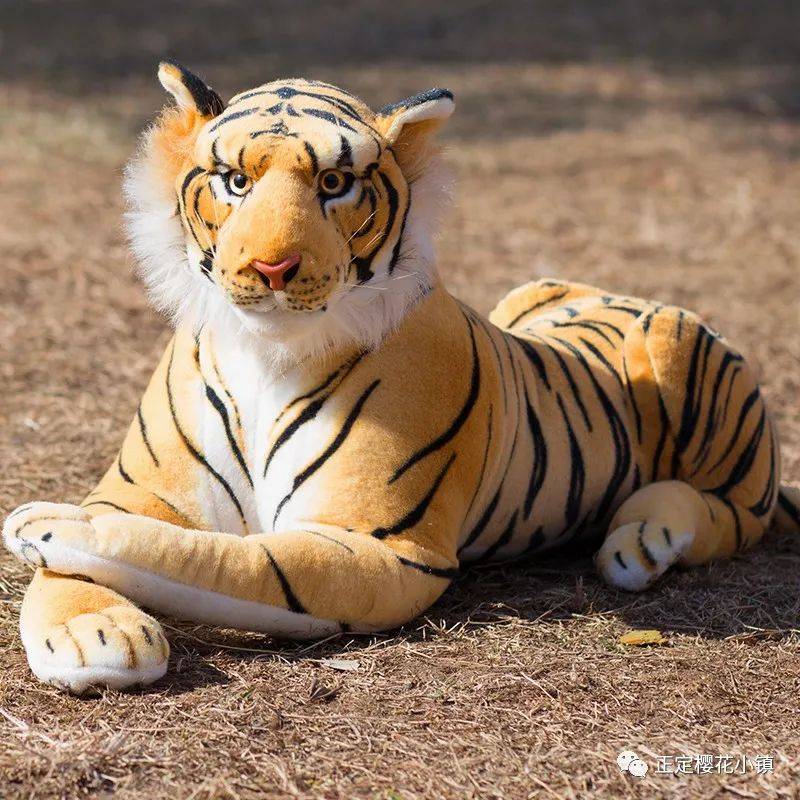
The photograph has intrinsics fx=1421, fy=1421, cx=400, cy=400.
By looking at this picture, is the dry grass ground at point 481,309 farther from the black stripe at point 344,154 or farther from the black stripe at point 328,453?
the black stripe at point 344,154

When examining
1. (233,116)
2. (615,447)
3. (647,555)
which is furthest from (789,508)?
(233,116)

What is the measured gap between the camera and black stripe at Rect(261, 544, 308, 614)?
3369 millimetres

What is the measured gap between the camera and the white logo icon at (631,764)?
3043 millimetres

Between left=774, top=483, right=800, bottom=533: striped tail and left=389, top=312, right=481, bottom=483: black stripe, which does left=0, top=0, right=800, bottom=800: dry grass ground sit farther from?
left=389, top=312, right=481, bottom=483: black stripe

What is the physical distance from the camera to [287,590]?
3.39m

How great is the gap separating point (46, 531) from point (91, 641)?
33cm

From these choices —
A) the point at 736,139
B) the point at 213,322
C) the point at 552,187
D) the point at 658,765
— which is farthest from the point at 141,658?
the point at 736,139

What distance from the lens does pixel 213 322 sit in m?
3.67

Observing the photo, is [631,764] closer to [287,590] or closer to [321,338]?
[287,590]

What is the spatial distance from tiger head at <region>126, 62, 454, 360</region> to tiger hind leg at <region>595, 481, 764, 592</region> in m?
0.98

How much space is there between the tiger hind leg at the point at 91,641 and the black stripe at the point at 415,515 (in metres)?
0.62

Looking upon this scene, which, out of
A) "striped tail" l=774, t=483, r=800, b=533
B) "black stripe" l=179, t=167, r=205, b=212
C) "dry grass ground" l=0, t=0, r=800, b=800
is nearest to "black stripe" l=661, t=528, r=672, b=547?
"dry grass ground" l=0, t=0, r=800, b=800

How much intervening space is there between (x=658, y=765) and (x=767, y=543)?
70.3 inches

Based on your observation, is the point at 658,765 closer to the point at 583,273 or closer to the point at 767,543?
the point at 767,543
